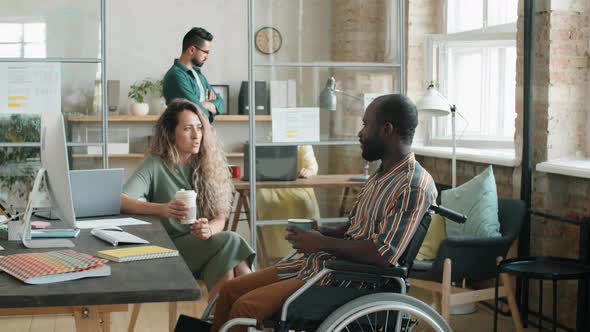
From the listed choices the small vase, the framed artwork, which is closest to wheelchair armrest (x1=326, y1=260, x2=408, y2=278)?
the small vase

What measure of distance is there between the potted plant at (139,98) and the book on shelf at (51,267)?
16.7ft

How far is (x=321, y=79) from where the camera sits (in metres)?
5.11

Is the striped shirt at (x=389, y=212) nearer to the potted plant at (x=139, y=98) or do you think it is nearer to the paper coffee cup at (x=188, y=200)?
the paper coffee cup at (x=188, y=200)

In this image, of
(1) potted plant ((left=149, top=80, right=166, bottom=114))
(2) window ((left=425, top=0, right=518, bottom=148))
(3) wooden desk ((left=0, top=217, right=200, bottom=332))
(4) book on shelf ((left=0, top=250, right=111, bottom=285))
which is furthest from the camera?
(1) potted plant ((left=149, top=80, right=166, bottom=114))

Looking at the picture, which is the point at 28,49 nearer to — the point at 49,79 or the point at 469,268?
the point at 49,79

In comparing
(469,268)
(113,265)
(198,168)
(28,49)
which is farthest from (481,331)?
(28,49)

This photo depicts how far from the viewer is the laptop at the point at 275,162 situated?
507 centimetres

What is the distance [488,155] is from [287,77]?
51.5 inches

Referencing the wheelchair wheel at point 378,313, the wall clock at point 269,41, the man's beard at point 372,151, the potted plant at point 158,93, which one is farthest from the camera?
the potted plant at point 158,93

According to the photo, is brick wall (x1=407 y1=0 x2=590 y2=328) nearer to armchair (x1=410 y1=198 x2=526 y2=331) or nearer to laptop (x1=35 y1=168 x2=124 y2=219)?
armchair (x1=410 y1=198 x2=526 y2=331)

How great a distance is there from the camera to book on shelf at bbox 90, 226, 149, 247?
8.82 feet

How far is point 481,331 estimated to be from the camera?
448cm

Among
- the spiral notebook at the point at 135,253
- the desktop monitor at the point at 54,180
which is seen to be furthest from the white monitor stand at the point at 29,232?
the spiral notebook at the point at 135,253

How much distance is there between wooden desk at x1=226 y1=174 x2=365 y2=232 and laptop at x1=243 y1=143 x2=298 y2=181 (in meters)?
0.04
